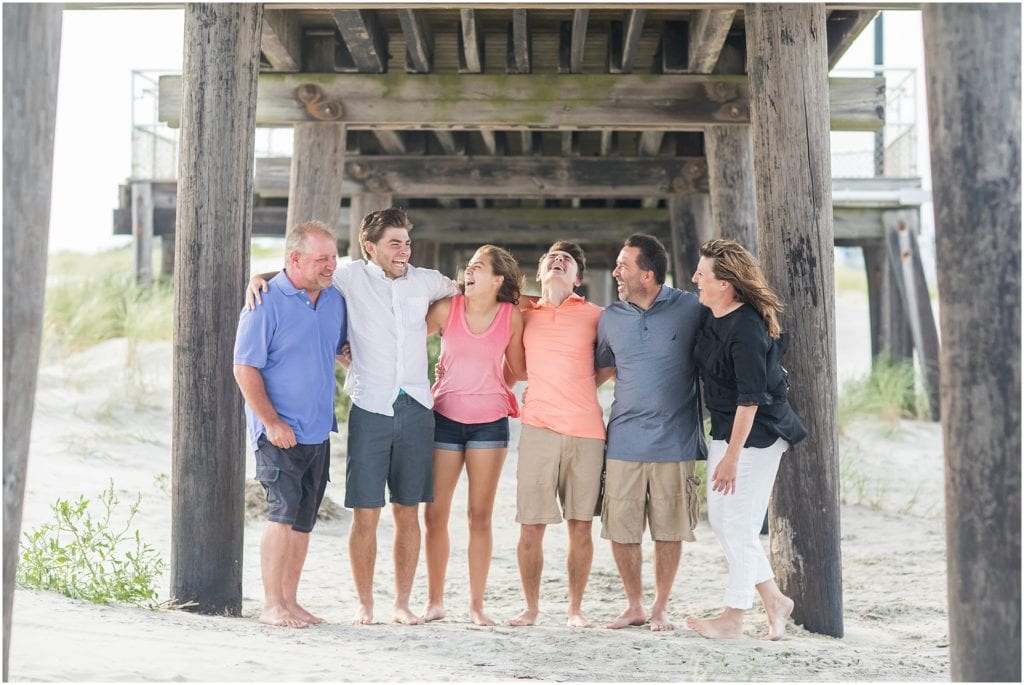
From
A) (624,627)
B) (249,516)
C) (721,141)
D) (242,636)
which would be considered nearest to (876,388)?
(721,141)

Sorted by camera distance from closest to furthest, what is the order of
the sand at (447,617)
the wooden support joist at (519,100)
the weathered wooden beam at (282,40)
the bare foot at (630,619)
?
1. the sand at (447,617)
2. the bare foot at (630,619)
3. the weathered wooden beam at (282,40)
4. the wooden support joist at (519,100)

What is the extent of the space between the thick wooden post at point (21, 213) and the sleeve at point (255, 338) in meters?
1.53

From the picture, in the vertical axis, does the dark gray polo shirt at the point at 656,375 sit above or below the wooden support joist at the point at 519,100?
below

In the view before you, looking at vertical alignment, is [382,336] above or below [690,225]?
below

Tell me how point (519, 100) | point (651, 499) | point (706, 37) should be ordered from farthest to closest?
1. point (519, 100)
2. point (706, 37)
3. point (651, 499)

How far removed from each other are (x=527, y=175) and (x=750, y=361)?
7114mm

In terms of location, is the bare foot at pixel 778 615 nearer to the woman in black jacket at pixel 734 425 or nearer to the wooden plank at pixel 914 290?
the woman in black jacket at pixel 734 425

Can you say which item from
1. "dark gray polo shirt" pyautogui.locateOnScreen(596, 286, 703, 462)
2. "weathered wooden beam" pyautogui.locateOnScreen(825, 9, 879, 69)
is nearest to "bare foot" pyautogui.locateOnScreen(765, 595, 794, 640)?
Result: "dark gray polo shirt" pyautogui.locateOnScreen(596, 286, 703, 462)

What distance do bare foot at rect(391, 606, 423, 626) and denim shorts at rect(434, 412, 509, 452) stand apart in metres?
0.71

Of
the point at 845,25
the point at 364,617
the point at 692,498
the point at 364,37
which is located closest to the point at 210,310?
the point at 364,617

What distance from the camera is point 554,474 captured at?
5188 millimetres

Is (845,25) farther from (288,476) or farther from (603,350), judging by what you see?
(288,476)

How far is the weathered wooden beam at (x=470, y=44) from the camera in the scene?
7.27m

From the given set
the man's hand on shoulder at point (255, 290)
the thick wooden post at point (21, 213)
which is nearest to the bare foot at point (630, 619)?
the man's hand on shoulder at point (255, 290)
